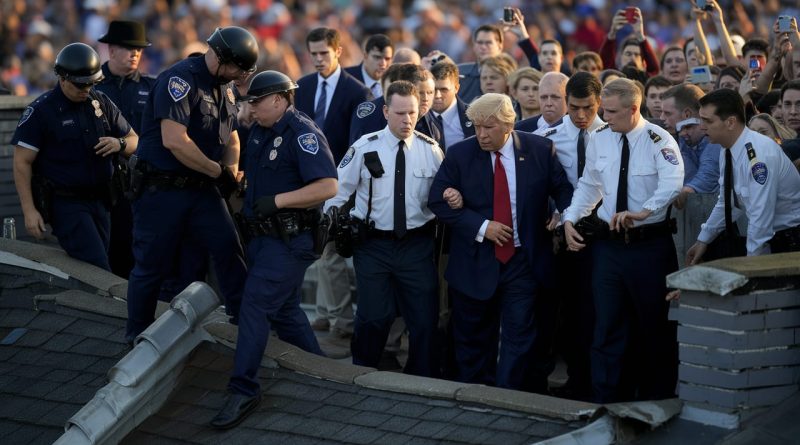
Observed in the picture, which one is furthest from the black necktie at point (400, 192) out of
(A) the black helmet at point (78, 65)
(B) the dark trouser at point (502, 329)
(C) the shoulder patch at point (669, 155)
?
(A) the black helmet at point (78, 65)

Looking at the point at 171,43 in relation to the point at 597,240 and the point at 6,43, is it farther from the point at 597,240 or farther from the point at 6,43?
the point at 597,240

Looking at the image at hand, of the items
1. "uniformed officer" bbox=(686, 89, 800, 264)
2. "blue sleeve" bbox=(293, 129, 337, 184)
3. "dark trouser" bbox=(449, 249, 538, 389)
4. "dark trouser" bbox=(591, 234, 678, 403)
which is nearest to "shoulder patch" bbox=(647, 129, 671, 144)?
"uniformed officer" bbox=(686, 89, 800, 264)

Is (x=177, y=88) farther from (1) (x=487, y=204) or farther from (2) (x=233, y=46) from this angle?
(1) (x=487, y=204)

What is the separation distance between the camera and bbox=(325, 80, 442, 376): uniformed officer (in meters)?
7.65

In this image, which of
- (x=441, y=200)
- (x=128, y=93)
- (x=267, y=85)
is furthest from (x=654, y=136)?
(x=128, y=93)

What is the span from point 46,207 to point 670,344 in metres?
4.34

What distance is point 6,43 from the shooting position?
20.2m

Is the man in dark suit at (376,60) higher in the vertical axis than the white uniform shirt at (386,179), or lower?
higher

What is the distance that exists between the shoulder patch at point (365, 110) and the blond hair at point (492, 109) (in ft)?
4.67

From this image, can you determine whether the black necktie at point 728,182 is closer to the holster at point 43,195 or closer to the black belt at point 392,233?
the black belt at point 392,233

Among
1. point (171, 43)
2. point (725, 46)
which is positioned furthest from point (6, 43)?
point (725, 46)

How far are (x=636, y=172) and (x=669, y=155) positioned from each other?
204mm

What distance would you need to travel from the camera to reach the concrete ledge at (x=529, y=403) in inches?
238

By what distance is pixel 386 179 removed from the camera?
25.2 ft
